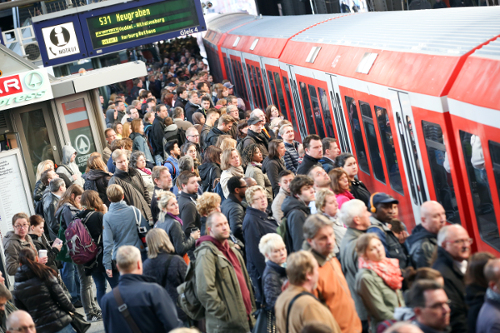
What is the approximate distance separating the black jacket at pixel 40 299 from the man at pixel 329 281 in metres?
3.06

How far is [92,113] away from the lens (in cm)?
1302

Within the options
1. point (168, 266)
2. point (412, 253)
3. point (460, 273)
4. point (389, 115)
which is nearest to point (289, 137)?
point (389, 115)

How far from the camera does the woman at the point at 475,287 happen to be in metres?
4.09

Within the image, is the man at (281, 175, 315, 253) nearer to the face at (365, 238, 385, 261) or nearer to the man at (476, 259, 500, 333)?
the face at (365, 238, 385, 261)

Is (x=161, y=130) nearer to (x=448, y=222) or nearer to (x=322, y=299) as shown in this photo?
(x=448, y=222)

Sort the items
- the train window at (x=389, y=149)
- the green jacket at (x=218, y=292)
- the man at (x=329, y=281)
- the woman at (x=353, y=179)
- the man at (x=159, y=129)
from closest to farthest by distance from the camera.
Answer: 1. the man at (x=329, y=281)
2. the green jacket at (x=218, y=292)
3. the woman at (x=353, y=179)
4. the train window at (x=389, y=149)
5. the man at (x=159, y=129)

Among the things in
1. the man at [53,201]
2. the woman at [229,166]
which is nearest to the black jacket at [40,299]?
the woman at [229,166]

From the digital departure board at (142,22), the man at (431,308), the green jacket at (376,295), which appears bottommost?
the green jacket at (376,295)

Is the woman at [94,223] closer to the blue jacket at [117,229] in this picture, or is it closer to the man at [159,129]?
the blue jacket at [117,229]

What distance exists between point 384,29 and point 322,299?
5.44 metres

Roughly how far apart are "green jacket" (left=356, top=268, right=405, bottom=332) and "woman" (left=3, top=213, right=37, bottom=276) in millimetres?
4342

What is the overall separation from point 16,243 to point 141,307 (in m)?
3.33

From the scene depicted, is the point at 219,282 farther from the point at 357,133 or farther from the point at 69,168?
the point at 69,168

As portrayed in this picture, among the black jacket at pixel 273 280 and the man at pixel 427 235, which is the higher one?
the man at pixel 427 235
